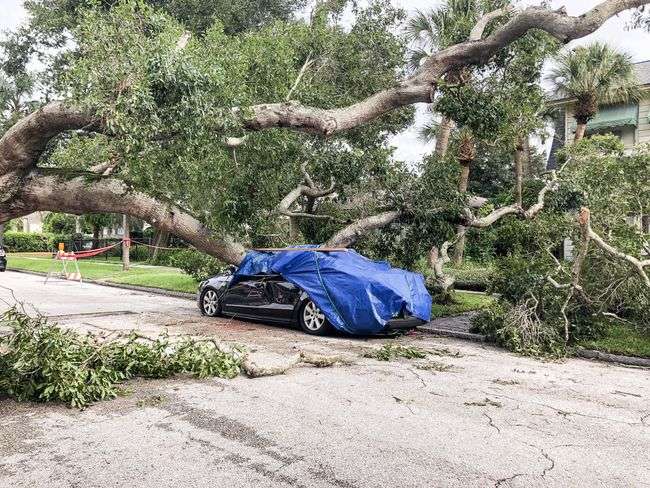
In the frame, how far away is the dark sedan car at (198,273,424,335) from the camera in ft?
33.6

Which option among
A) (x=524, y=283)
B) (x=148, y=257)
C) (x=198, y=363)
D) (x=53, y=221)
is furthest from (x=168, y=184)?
(x=53, y=221)

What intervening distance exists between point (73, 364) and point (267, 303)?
5.47 meters

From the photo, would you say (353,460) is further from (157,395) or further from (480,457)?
(157,395)

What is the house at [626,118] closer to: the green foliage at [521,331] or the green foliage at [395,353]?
the green foliage at [521,331]

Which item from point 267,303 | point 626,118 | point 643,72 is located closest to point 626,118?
point 626,118

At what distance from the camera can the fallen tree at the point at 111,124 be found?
289 inches

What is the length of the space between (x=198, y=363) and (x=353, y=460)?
3.32 m

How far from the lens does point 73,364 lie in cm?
589

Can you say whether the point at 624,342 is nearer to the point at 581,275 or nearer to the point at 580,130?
the point at 581,275

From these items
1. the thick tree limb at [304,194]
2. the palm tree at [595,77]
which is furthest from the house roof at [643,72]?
the thick tree limb at [304,194]

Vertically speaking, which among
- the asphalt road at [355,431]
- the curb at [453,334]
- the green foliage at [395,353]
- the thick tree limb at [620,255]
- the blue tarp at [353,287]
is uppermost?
the thick tree limb at [620,255]

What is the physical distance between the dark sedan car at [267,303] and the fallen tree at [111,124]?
274 cm

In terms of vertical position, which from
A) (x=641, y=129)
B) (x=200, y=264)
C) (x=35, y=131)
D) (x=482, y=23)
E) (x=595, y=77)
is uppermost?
(x=595, y=77)

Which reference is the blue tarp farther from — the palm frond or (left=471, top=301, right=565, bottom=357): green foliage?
the palm frond
